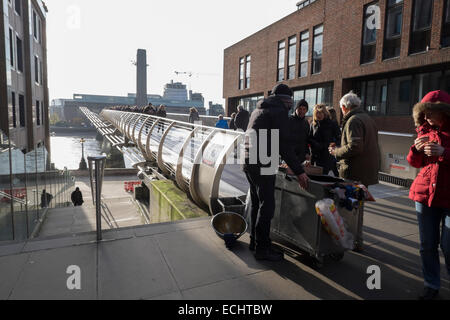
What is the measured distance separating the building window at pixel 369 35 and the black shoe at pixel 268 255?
1396 centimetres

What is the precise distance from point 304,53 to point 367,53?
4.99m

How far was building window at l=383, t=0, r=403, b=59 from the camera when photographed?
42.7ft

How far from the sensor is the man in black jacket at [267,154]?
3.12 m

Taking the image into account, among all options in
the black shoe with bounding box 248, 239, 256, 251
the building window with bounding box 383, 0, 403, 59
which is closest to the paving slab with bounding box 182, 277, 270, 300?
the black shoe with bounding box 248, 239, 256, 251

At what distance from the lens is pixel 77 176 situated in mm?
33750

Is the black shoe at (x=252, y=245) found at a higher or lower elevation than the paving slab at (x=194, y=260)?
higher

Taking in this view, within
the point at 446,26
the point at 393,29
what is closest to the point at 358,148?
the point at 446,26

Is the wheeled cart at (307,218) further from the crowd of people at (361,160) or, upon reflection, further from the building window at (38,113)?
the building window at (38,113)

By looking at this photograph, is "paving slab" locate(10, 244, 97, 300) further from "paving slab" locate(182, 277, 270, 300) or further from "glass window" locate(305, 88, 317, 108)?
"glass window" locate(305, 88, 317, 108)

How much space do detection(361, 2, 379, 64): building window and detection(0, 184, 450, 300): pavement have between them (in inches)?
505

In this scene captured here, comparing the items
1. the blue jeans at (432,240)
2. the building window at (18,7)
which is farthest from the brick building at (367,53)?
the building window at (18,7)

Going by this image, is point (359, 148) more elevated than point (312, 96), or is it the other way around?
point (312, 96)

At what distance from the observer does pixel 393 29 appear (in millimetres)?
13406

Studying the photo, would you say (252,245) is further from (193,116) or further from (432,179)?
(193,116)
